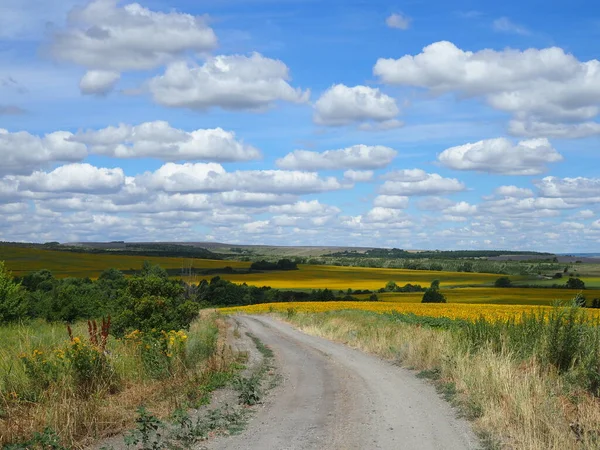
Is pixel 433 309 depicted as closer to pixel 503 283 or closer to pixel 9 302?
pixel 9 302

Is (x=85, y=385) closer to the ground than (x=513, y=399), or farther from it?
closer to the ground

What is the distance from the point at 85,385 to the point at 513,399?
7572mm

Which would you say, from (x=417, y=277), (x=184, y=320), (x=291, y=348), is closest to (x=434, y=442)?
(x=291, y=348)

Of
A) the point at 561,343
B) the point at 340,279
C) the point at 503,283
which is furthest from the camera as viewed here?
the point at 340,279

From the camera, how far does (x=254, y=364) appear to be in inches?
726

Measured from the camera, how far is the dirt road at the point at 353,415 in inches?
365

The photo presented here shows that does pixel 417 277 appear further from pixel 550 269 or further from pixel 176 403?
pixel 176 403

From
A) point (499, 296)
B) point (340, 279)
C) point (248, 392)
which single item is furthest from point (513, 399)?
point (340, 279)

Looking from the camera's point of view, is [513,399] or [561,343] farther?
[561,343]

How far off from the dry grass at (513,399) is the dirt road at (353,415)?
48 centimetres

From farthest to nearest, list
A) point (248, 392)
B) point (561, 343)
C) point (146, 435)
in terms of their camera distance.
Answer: point (561, 343), point (248, 392), point (146, 435)

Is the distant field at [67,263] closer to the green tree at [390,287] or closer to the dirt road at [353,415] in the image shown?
the green tree at [390,287]

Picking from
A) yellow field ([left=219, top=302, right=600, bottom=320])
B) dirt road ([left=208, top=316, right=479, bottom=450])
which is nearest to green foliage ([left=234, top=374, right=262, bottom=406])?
dirt road ([left=208, top=316, right=479, bottom=450])

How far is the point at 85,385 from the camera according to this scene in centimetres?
1123
